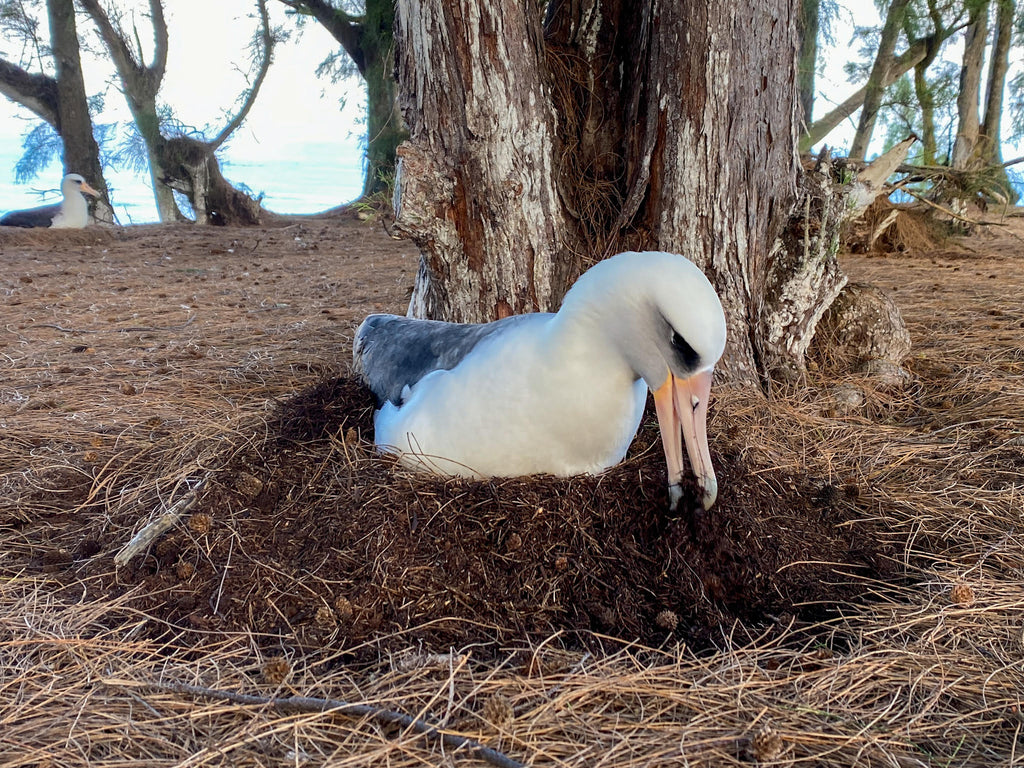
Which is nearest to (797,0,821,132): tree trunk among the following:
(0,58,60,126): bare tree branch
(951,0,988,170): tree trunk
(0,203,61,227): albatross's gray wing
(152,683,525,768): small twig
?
(951,0,988,170): tree trunk

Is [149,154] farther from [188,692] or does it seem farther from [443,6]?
[188,692]

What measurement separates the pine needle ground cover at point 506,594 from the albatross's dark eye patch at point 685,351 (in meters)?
0.47

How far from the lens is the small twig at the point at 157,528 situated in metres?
2.44

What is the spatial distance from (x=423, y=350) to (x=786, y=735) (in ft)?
6.01

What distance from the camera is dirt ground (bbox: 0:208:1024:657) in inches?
87.4

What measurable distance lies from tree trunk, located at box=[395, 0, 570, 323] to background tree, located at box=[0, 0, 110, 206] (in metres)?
13.4

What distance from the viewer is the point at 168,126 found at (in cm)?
1412

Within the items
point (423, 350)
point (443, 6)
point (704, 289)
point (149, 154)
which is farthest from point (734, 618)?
point (149, 154)

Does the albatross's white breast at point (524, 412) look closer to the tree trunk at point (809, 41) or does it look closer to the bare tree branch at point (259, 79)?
the tree trunk at point (809, 41)

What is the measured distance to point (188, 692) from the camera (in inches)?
74.4

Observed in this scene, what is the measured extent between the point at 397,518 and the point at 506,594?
1.44 feet

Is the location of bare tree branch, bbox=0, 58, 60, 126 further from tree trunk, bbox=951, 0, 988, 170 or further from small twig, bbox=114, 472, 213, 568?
tree trunk, bbox=951, 0, 988, 170

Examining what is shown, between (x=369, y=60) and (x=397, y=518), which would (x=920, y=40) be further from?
(x=397, y=518)

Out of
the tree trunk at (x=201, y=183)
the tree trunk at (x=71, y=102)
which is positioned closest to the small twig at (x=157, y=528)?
the tree trunk at (x=201, y=183)
